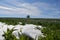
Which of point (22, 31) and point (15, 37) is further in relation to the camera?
point (22, 31)

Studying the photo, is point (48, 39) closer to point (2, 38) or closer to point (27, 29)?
point (27, 29)

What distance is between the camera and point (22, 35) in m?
11.1

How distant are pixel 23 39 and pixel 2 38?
5.22ft

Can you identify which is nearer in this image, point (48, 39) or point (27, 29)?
point (48, 39)

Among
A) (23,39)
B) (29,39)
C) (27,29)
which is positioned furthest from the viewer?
(27,29)

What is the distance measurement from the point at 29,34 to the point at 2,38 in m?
1.91

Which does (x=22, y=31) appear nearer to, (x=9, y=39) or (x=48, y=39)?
(x=9, y=39)

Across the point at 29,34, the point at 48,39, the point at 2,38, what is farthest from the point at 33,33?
the point at 2,38

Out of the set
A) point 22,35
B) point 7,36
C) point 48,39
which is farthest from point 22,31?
point 48,39

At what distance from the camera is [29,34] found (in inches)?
443

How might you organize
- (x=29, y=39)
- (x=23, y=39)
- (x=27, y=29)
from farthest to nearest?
1. (x=27, y=29)
2. (x=29, y=39)
3. (x=23, y=39)

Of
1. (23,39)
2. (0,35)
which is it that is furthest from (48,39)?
(0,35)

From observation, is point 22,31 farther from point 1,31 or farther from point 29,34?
point 1,31

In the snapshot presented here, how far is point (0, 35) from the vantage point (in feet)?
37.0
